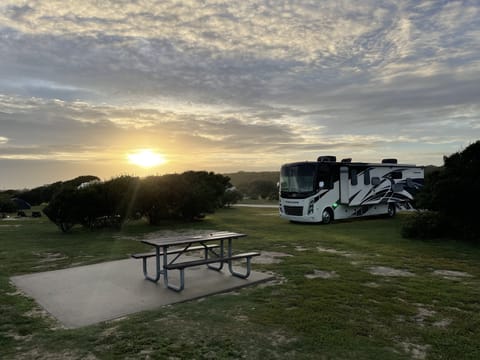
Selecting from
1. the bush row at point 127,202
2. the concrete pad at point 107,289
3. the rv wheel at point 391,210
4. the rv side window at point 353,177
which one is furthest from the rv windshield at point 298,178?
the concrete pad at point 107,289

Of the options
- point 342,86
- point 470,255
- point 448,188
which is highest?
point 342,86

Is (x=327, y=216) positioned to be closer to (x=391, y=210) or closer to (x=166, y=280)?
(x=391, y=210)

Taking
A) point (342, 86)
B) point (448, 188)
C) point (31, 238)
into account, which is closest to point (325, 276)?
point (448, 188)

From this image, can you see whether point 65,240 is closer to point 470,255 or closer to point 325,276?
point 325,276

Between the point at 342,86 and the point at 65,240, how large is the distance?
13.1 meters

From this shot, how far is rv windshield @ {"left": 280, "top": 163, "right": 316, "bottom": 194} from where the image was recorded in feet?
43.7

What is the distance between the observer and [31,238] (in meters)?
10.9

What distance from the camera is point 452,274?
5.79m

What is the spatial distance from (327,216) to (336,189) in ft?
3.82

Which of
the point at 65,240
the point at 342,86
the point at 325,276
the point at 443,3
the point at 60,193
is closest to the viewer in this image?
the point at 325,276

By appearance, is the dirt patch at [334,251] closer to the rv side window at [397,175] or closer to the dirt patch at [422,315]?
the dirt patch at [422,315]

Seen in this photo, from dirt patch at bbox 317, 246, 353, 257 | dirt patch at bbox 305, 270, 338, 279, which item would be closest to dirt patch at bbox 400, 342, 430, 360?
dirt patch at bbox 305, 270, 338, 279

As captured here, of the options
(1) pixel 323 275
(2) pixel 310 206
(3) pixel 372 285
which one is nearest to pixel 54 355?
(1) pixel 323 275

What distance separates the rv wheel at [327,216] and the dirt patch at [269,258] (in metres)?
6.51
